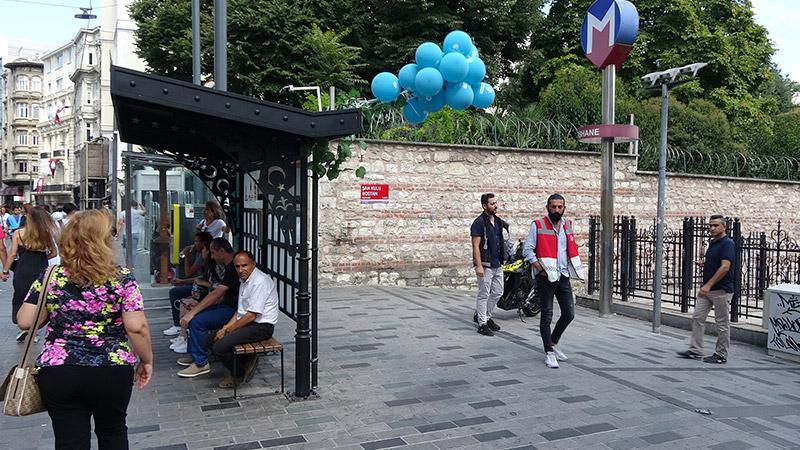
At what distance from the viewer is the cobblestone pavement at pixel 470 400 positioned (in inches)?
196

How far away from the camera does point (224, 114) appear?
17.2ft

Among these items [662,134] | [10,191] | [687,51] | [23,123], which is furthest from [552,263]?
[23,123]

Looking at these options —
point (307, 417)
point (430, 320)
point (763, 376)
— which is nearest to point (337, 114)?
point (307, 417)

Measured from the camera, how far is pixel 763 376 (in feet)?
24.2

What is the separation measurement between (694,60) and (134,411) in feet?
86.7

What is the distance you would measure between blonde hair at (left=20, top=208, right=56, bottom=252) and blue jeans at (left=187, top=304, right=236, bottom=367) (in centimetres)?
243

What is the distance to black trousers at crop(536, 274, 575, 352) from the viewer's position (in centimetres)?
721

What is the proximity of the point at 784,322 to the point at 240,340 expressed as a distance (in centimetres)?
686

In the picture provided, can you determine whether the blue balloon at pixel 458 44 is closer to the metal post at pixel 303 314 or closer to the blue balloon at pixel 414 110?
the blue balloon at pixel 414 110

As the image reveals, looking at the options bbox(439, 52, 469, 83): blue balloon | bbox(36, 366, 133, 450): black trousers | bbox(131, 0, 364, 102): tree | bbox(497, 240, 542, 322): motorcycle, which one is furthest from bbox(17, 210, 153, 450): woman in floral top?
bbox(131, 0, 364, 102): tree

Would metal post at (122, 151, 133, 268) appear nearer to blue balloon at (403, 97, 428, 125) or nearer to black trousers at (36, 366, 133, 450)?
blue balloon at (403, 97, 428, 125)

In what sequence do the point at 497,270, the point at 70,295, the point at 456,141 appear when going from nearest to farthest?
the point at 70,295
the point at 497,270
the point at 456,141

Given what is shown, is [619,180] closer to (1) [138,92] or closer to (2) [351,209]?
(2) [351,209]

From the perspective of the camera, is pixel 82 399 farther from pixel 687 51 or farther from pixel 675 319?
pixel 687 51
